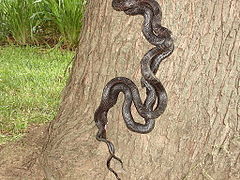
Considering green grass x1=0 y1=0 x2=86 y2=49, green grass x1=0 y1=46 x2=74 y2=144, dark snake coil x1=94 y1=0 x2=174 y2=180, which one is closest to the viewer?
dark snake coil x1=94 y1=0 x2=174 y2=180

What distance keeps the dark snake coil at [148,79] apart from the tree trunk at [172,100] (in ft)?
0.19

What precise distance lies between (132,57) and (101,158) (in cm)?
59

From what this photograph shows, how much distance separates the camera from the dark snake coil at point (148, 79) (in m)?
2.30

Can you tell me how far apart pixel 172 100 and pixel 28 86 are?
9.01ft

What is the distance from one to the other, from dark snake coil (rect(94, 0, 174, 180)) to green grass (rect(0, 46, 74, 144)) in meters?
0.98

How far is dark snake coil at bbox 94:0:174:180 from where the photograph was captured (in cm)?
230

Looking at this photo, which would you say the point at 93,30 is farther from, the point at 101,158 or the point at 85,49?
the point at 101,158

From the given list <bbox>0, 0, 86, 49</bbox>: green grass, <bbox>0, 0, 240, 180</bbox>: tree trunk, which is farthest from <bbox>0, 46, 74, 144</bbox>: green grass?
<bbox>0, 0, 240, 180</bbox>: tree trunk

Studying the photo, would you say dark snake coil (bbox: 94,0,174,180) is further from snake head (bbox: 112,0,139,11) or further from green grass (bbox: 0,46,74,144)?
green grass (bbox: 0,46,74,144)

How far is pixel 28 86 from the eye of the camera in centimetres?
488

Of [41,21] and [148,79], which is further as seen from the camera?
[41,21]

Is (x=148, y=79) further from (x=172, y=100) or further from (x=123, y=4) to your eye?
(x=123, y=4)

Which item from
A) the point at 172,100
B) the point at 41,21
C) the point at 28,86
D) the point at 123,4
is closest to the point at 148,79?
the point at 172,100

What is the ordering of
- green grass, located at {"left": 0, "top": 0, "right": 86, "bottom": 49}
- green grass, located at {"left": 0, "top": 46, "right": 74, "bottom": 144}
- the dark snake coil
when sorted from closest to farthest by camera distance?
the dark snake coil
green grass, located at {"left": 0, "top": 46, "right": 74, "bottom": 144}
green grass, located at {"left": 0, "top": 0, "right": 86, "bottom": 49}
